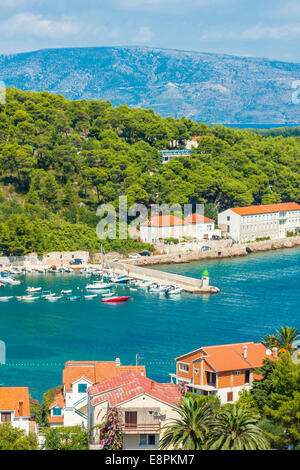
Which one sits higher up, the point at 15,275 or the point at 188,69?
the point at 188,69

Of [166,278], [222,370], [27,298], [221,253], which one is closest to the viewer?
[222,370]

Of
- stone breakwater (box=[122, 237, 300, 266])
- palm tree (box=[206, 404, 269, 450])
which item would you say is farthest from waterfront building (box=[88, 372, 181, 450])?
stone breakwater (box=[122, 237, 300, 266])

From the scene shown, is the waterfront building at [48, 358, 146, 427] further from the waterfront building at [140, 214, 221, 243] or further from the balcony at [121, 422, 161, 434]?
the waterfront building at [140, 214, 221, 243]

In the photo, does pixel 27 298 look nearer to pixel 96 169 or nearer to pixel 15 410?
pixel 96 169

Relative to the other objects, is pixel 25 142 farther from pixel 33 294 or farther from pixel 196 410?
pixel 196 410

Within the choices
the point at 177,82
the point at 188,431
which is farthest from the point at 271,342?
the point at 177,82

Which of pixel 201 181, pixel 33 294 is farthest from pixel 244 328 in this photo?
pixel 201 181
